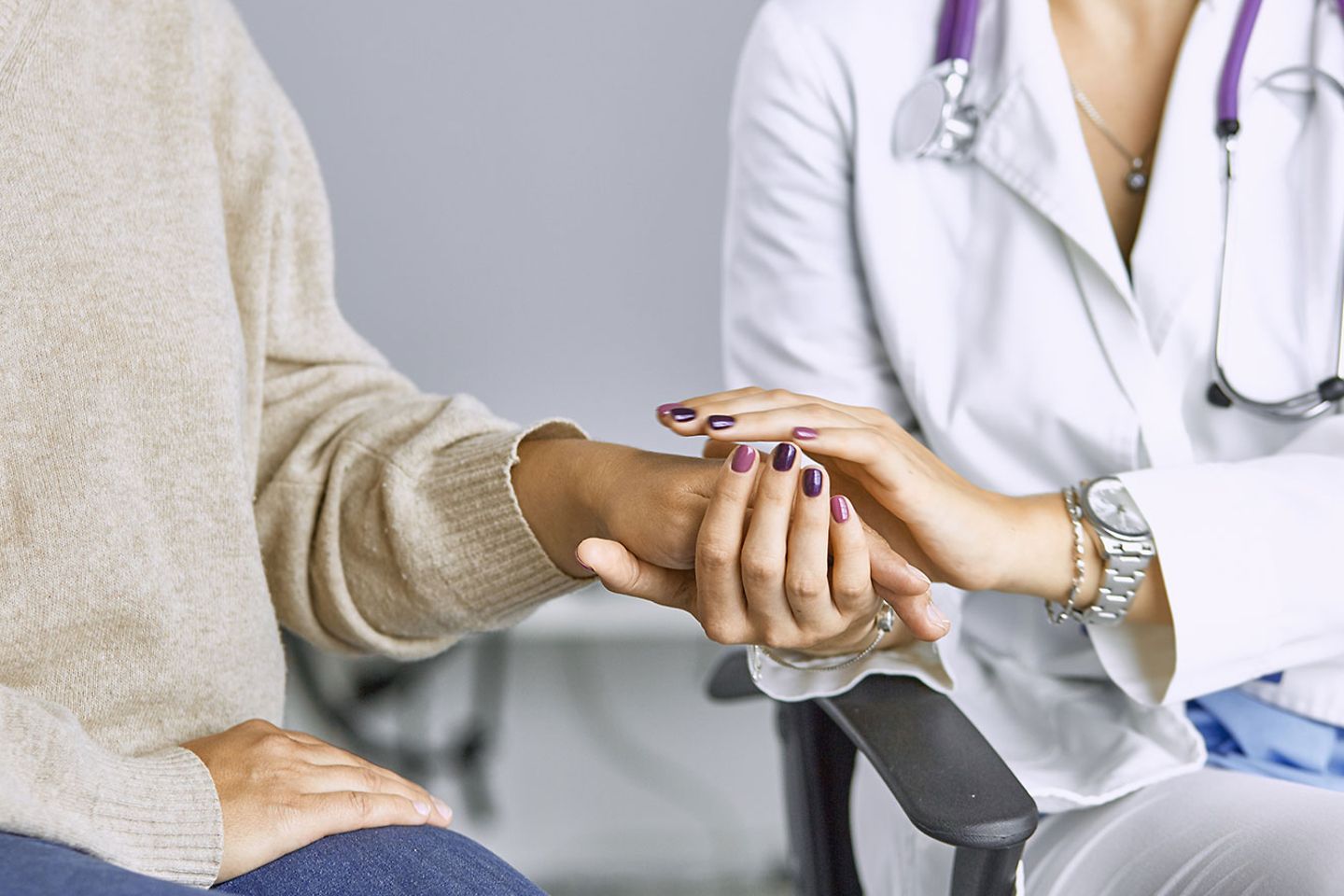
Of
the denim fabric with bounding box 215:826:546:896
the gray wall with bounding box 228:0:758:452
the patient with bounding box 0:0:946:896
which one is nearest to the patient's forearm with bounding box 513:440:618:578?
the patient with bounding box 0:0:946:896

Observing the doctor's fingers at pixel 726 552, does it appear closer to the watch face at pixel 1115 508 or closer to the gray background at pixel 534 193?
the watch face at pixel 1115 508

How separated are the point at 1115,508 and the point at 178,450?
626mm

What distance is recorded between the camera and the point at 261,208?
32.7 inches

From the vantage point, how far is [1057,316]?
99cm

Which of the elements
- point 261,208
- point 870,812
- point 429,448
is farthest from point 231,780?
point 870,812

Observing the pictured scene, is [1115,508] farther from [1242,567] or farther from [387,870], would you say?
[387,870]

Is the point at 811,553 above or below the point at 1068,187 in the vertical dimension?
below

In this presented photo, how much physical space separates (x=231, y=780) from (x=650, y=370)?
3.77 ft

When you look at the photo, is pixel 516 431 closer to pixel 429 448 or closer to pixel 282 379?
pixel 429 448

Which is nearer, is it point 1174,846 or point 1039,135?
point 1174,846

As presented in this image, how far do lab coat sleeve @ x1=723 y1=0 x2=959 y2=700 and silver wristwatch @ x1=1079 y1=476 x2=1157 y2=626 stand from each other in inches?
6.5

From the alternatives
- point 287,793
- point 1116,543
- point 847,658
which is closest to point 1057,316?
point 1116,543

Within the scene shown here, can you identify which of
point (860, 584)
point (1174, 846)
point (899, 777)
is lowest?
point (1174, 846)

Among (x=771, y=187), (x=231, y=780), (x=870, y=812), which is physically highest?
(x=771, y=187)
